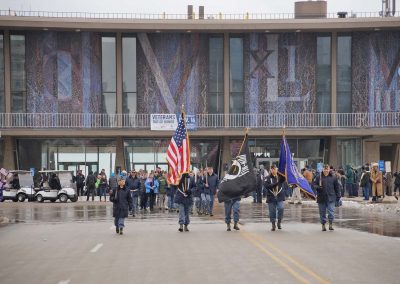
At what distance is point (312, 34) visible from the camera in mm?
56531

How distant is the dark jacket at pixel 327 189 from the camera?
23.6 m

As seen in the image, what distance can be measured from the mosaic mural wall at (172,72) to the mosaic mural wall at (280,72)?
3.13 meters

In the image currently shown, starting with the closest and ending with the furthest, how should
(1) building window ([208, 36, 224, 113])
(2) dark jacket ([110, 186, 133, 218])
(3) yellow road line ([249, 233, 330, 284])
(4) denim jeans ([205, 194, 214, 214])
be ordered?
Answer: (3) yellow road line ([249, 233, 330, 284]) < (2) dark jacket ([110, 186, 133, 218]) < (4) denim jeans ([205, 194, 214, 214]) < (1) building window ([208, 36, 224, 113])

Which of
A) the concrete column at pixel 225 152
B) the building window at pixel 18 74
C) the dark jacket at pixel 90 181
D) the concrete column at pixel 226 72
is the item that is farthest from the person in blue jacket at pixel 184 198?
the building window at pixel 18 74

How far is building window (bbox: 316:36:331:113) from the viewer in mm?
56469

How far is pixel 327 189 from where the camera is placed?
23.6m

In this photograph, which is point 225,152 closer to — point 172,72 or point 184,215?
point 172,72

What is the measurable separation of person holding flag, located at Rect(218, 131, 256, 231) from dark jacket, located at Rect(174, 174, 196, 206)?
915mm

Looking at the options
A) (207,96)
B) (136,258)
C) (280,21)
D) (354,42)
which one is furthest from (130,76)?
(136,258)

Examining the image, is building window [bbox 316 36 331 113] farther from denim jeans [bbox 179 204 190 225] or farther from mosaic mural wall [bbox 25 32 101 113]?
denim jeans [bbox 179 204 190 225]

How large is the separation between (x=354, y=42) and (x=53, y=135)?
69.0 feet

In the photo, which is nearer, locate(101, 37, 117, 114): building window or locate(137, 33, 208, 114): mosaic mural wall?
locate(101, 37, 117, 114): building window

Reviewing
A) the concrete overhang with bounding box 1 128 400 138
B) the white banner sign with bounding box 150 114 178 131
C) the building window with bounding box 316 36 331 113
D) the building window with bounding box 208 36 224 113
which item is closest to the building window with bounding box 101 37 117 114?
the concrete overhang with bounding box 1 128 400 138

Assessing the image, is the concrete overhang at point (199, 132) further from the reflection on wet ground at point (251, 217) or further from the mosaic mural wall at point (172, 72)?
the reflection on wet ground at point (251, 217)
